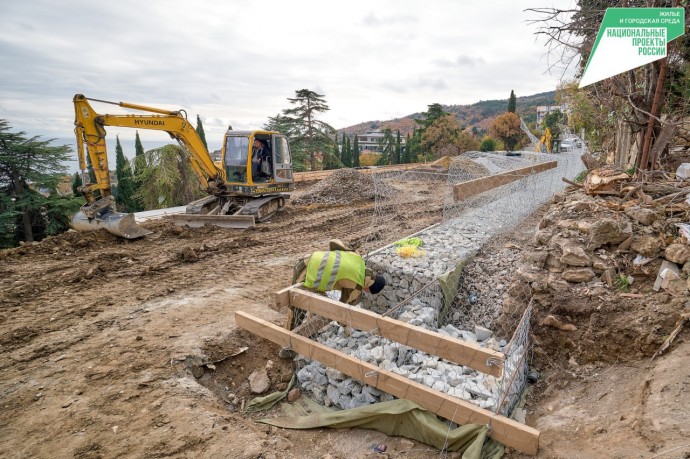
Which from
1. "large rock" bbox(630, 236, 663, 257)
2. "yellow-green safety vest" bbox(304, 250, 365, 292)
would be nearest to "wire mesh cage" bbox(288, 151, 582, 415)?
"yellow-green safety vest" bbox(304, 250, 365, 292)

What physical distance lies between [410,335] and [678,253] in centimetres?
273

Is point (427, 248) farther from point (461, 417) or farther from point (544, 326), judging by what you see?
point (461, 417)

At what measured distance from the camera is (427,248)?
634 centimetres

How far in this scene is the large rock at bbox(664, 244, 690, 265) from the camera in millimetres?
3561

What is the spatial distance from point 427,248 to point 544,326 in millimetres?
2573

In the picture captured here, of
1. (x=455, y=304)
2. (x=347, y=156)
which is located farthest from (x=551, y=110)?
(x=455, y=304)

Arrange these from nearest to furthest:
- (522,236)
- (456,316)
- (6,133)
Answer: (456,316) → (522,236) → (6,133)

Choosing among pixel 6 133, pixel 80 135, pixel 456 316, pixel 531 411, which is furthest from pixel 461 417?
pixel 6 133

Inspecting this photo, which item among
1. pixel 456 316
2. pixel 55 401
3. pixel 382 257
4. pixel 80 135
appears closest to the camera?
pixel 55 401

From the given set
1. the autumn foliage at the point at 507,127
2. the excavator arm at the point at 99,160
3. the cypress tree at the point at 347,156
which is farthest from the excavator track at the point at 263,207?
the autumn foliage at the point at 507,127

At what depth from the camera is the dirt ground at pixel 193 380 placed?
9.02 ft

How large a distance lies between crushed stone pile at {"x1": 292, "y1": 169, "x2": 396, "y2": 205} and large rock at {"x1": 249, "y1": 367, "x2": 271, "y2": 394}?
10.8 m

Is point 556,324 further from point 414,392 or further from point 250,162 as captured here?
point 250,162

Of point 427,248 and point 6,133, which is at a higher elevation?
point 6,133
